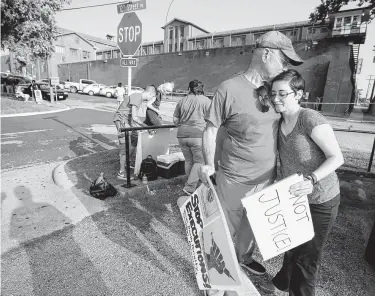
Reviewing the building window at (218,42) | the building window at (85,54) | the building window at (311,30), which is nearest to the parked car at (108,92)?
the building window at (218,42)

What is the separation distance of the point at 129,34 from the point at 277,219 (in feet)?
14.6

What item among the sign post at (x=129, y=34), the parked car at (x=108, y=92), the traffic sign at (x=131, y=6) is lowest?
the parked car at (x=108, y=92)

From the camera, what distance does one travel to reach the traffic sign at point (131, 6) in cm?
462

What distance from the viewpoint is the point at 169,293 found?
227cm

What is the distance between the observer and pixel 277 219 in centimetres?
178

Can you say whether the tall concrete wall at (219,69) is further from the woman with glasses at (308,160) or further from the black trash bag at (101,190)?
the woman with glasses at (308,160)

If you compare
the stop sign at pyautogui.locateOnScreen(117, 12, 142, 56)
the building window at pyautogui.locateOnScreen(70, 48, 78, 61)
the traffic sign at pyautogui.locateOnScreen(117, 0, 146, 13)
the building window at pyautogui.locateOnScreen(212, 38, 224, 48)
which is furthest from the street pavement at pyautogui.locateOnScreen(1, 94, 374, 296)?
the building window at pyautogui.locateOnScreen(70, 48, 78, 61)

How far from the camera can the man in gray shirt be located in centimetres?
203

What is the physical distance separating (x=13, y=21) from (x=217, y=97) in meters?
16.6

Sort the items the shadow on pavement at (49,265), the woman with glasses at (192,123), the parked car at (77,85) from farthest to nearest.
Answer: the parked car at (77,85), the woman with glasses at (192,123), the shadow on pavement at (49,265)

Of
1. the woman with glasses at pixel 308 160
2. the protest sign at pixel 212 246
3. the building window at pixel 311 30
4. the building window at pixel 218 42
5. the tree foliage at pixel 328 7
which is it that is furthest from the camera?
the building window at pixel 218 42

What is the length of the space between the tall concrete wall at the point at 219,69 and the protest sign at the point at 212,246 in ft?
85.3

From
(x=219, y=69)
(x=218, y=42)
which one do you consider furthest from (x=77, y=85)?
(x=218, y=42)

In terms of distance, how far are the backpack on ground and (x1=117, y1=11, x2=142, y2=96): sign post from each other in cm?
175
